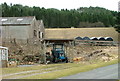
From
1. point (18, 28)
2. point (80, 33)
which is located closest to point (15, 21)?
point (18, 28)

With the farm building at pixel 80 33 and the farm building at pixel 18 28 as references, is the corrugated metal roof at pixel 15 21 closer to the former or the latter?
the farm building at pixel 18 28

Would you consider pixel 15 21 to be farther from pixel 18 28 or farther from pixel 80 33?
pixel 80 33

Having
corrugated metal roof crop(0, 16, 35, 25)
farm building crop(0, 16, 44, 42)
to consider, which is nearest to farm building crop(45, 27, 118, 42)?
corrugated metal roof crop(0, 16, 35, 25)

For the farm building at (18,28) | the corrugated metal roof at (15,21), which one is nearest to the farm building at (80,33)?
the corrugated metal roof at (15,21)

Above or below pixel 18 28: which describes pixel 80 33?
below

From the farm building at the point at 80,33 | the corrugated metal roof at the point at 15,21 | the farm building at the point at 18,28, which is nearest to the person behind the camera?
the farm building at the point at 18,28

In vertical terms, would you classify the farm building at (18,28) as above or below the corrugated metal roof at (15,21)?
below

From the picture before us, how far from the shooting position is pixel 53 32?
3782 inches

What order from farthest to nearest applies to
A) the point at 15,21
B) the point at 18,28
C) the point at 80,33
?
the point at 80,33 < the point at 15,21 < the point at 18,28

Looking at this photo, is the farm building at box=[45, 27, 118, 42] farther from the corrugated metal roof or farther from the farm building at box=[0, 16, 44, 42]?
the farm building at box=[0, 16, 44, 42]

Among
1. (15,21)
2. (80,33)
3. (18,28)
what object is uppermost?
(15,21)

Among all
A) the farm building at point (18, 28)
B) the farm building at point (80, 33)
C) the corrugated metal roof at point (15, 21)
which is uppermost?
the corrugated metal roof at point (15, 21)

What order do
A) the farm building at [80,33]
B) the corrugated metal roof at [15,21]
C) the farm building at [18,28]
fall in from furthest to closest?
the farm building at [80,33]
the corrugated metal roof at [15,21]
the farm building at [18,28]

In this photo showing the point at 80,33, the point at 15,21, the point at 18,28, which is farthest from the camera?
the point at 80,33
